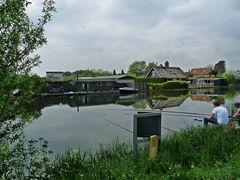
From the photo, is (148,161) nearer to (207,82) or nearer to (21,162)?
(21,162)

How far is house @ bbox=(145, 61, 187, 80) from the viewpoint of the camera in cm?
9062

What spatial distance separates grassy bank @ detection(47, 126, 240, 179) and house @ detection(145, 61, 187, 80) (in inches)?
3157

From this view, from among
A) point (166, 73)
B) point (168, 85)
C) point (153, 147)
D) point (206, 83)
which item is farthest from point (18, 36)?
point (206, 83)

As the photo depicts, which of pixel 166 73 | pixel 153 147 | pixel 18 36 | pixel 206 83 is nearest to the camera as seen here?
pixel 18 36

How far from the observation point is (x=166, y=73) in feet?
305

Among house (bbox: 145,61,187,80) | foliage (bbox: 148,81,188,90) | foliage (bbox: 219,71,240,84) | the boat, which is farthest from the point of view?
foliage (bbox: 219,71,240,84)

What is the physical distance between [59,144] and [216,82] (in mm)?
88047

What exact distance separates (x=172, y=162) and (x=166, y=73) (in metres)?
86.6

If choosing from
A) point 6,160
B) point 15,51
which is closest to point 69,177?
point 6,160

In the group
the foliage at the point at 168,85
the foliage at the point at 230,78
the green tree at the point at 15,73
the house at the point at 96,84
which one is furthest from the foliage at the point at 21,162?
the foliage at the point at 230,78

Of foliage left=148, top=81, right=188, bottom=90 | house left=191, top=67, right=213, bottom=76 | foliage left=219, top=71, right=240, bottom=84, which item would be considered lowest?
foliage left=148, top=81, right=188, bottom=90

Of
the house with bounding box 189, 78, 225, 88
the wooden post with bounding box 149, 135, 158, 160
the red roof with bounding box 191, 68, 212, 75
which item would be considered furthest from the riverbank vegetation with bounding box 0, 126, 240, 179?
the red roof with bounding box 191, 68, 212, 75

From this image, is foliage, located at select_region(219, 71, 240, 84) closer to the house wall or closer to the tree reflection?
the house wall

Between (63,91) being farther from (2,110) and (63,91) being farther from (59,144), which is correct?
(2,110)
